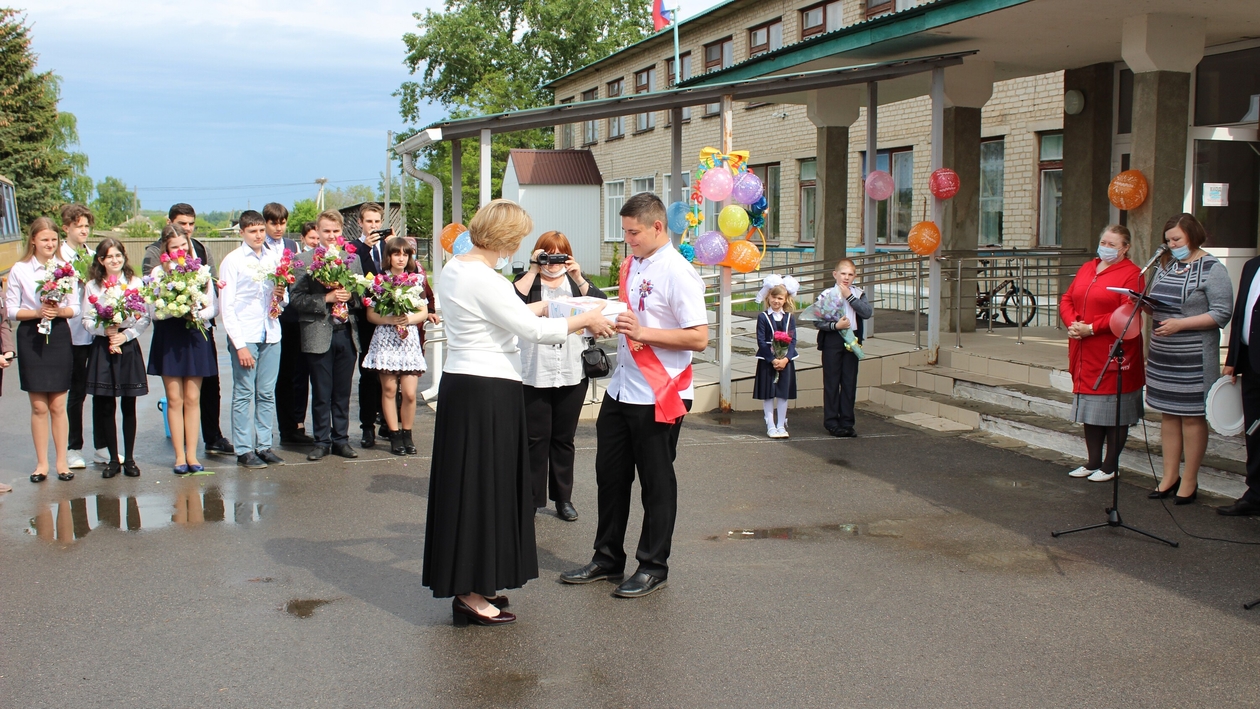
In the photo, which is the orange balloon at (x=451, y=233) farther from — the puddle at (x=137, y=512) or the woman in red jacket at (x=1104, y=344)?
the woman in red jacket at (x=1104, y=344)

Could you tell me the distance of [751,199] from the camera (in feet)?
32.7

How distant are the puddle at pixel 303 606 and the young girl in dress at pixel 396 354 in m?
3.46

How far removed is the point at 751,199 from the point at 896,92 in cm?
490

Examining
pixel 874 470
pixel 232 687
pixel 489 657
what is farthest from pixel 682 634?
pixel 874 470

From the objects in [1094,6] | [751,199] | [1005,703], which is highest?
[1094,6]

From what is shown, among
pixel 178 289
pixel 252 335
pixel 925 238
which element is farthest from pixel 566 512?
pixel 925 238

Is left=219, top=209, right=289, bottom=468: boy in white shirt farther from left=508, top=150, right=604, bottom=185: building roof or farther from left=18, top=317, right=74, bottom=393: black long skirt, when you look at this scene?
left=508, top=150, right=604, bottom=185: building roof

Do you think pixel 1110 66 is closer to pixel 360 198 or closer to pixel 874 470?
pixel 874 470

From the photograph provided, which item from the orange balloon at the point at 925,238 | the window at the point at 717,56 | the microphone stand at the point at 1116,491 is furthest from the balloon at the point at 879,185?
the window at the point at 717,56

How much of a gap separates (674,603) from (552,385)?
6.12ft

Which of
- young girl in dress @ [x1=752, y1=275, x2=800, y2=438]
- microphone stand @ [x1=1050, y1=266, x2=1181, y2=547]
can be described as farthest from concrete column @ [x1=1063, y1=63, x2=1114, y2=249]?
microphone stand @ [x1=1050, y1=266, x2=1181, y2=547]

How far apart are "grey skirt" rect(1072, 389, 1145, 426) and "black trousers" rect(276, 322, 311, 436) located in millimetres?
6133

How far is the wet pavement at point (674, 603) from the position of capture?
4086mm

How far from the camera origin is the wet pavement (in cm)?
409
